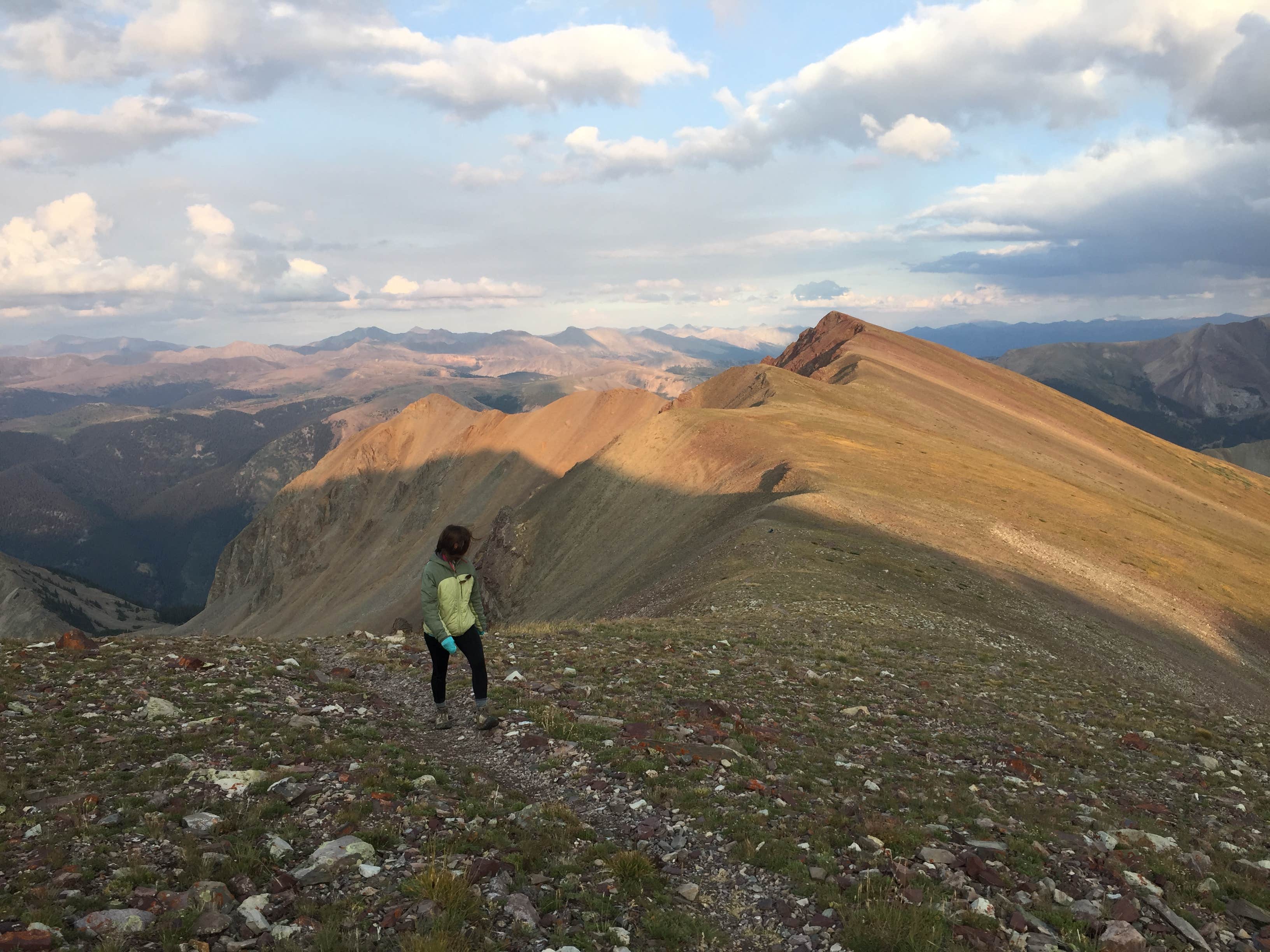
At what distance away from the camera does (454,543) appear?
13133 millimetres

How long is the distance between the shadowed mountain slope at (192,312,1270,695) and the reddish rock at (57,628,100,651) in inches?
839

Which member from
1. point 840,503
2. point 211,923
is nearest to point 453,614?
point 211,923

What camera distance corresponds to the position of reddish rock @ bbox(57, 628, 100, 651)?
56.5 feet

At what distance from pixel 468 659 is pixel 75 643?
11422 mm

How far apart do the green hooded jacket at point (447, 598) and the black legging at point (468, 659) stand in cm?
17

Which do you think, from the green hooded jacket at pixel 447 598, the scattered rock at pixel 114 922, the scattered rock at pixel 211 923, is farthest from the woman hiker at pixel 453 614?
the scattered rock at pixel 114 922

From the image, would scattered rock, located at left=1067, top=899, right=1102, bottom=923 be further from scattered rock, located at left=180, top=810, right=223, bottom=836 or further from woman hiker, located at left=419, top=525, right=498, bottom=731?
scattered rock, located at left=180, top=810, right=223, bottom=836

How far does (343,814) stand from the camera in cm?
943

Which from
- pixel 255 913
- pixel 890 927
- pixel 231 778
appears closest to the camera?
pixel 255 913

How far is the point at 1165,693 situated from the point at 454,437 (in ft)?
544

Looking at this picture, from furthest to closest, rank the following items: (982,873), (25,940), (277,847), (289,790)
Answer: (289,790), (982,873), (277,847), (25,940)

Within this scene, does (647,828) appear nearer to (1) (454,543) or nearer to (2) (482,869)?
(2) (482,869)

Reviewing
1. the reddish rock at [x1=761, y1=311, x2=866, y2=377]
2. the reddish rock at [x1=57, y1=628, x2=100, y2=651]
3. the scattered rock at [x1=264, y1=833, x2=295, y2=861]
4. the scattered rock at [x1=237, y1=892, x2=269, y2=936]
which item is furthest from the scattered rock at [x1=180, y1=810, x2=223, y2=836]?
the reddish rock at [x1=761, y1=311, x2=866, y2=377]

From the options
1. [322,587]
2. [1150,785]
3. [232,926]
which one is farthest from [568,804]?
[322,587]
